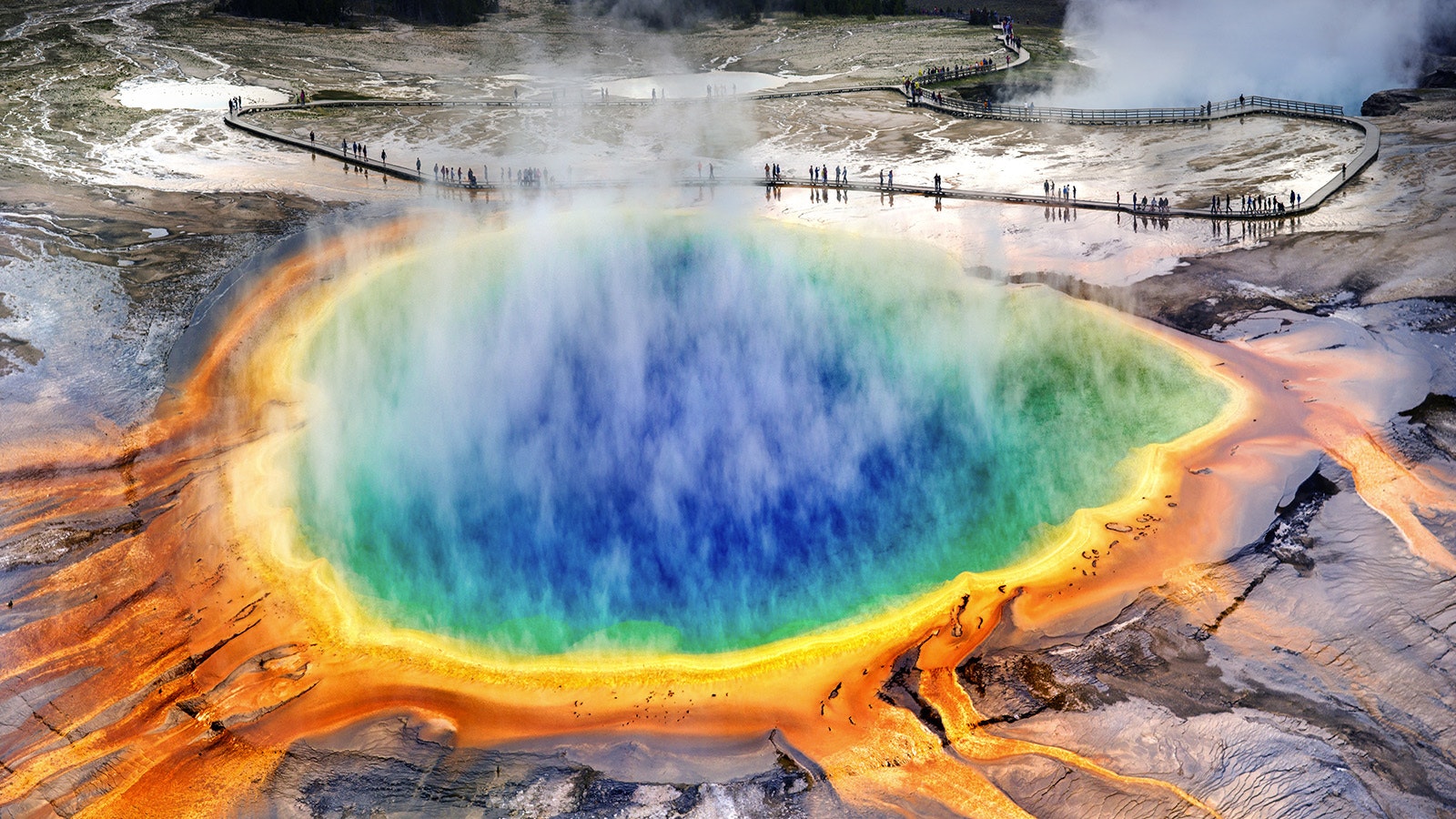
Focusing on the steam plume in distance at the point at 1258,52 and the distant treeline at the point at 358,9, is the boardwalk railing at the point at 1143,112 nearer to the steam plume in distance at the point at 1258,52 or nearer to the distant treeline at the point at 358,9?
the steam plume in distance at the point at 1258,52

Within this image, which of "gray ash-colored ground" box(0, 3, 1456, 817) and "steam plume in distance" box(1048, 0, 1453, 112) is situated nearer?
"gray ash-colored ground" box(0, 3, 1456, 817)

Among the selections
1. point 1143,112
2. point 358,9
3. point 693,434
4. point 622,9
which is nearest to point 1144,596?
point 693,434

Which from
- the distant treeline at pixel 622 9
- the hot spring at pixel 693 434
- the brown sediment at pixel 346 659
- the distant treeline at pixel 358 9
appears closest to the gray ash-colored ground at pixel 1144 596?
the brown sediment at pixel 346 659

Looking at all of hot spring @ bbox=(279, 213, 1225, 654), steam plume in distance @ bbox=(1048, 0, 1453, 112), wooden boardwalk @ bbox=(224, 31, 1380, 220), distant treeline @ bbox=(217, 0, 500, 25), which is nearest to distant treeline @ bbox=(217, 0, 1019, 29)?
distant treeline @ bbox=(217, 0, 500, 25)

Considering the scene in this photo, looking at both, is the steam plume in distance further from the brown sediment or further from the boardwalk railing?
the brown sediment

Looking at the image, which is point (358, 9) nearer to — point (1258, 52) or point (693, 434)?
point (1258, 52)
